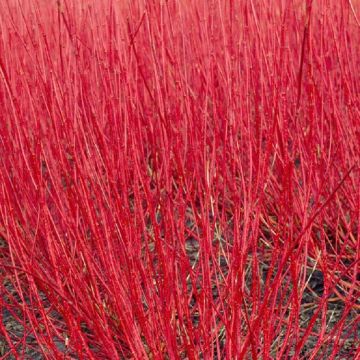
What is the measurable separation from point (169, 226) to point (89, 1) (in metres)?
0.83

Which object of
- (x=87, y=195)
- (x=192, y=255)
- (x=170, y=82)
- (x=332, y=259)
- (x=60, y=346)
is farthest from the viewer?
(x=170, y=82)

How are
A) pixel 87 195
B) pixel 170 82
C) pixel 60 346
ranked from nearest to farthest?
1. pixel 87 195
2. pixel 60 346
3. pixel 170 82

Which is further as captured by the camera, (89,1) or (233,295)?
(89,1)

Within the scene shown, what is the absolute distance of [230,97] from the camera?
1.67 metres

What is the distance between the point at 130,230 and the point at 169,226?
168mm

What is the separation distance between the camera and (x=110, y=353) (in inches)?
61.4

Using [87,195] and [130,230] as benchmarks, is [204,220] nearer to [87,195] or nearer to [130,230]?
[130,230]

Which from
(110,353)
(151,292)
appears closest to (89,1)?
(151,292)

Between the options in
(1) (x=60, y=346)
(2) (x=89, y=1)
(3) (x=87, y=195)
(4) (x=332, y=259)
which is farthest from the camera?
(4) (x=332, y=259)

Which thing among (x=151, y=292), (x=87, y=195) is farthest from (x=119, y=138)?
(x=151, y=292)

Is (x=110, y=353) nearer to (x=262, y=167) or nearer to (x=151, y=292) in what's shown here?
(x=151, y=292)

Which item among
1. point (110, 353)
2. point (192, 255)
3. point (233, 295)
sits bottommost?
point (192, 255)

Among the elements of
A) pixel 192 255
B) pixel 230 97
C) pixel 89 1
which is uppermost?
pixel 89 1

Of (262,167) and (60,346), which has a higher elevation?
(262,167)
